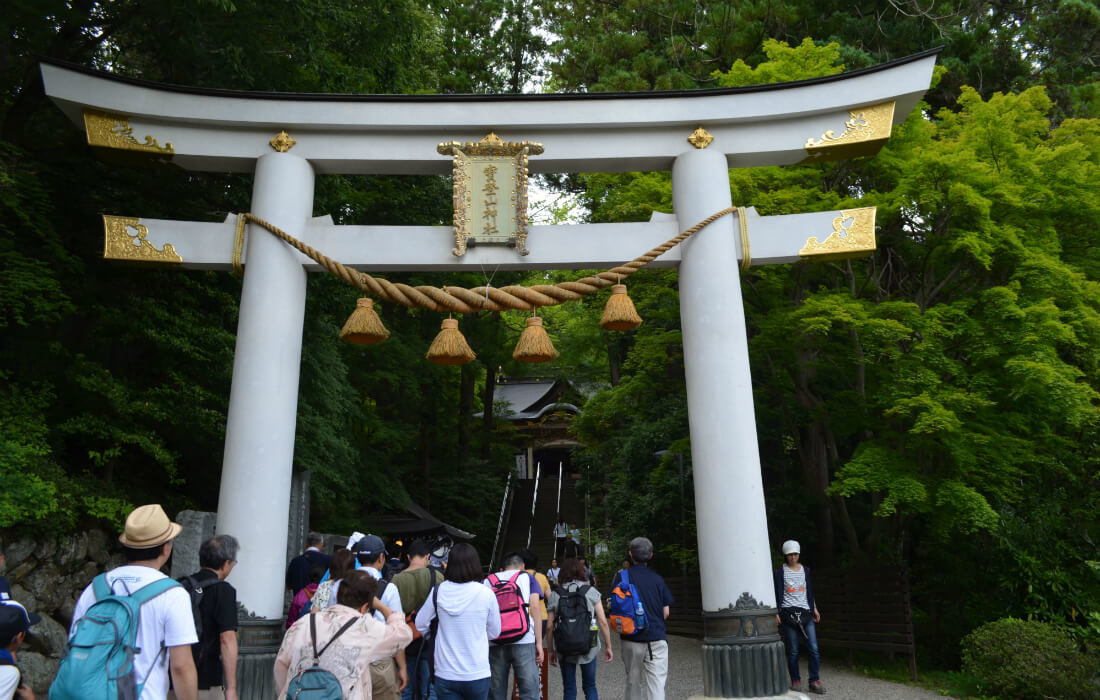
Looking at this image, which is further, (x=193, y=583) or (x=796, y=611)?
(x=796, y=611)

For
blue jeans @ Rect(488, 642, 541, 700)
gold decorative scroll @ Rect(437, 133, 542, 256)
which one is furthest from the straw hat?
gold decorative scroll @ Rect(437, 133, 542, 256)

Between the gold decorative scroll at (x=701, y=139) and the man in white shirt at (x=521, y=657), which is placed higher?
the gold decorative scroll at (x=701, y=139)

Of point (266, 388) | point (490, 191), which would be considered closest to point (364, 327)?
point (266, 388)

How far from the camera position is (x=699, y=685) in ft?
25.9

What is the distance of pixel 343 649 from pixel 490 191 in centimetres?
469

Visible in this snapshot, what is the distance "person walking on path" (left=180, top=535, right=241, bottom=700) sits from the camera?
363 cm

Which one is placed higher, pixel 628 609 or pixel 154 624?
pixel 154 624

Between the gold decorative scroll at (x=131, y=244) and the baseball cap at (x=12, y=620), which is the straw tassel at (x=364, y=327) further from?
the baseball cap at (x=12, y=620)

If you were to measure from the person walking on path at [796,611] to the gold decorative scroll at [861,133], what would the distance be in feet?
12.0

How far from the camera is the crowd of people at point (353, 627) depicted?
2.79 meters

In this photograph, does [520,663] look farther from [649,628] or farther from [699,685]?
[699,685]

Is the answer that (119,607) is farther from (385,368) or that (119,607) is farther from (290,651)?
(385,368)

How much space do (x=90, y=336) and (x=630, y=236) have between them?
5824mm

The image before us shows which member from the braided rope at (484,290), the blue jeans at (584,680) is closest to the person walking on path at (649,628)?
the blue jeans at (584,680)
